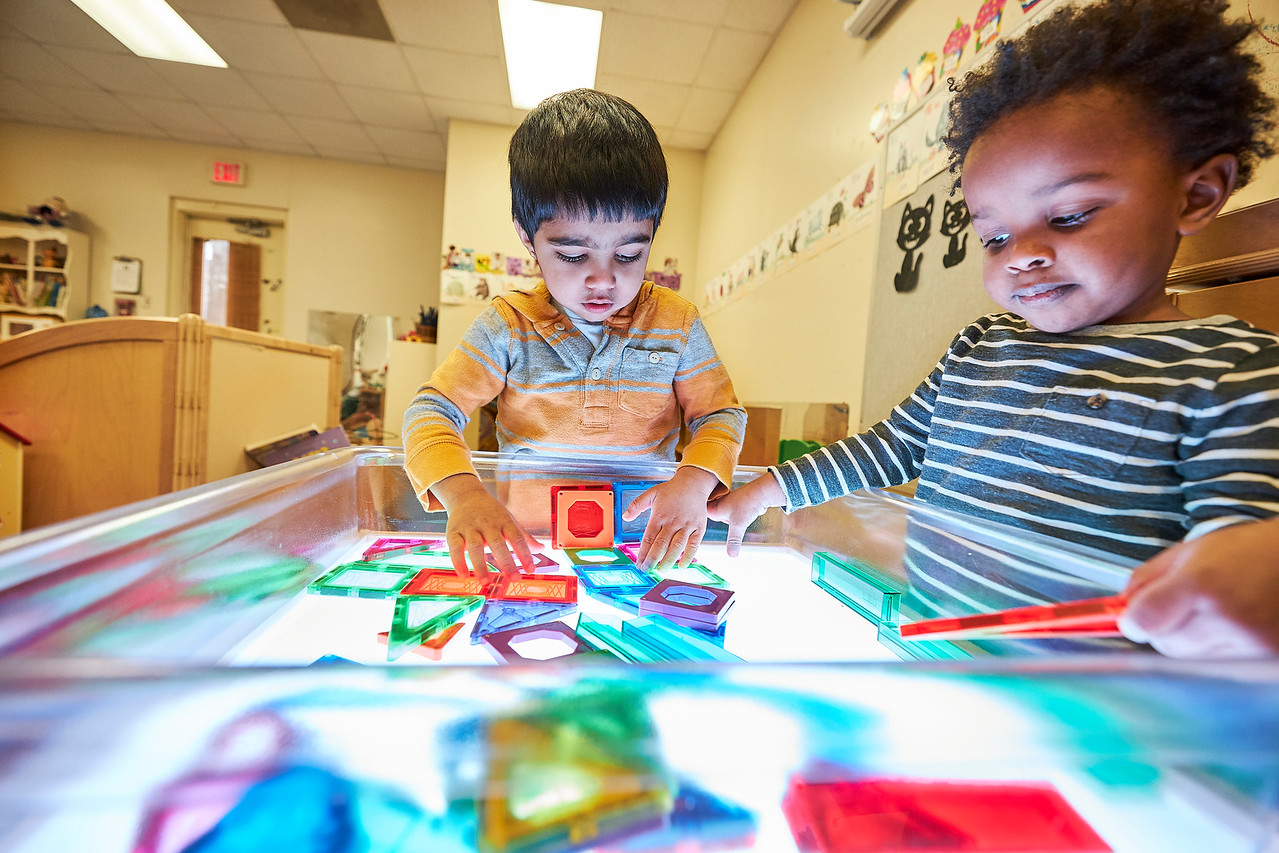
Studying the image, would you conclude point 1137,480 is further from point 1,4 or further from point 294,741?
point 1,4

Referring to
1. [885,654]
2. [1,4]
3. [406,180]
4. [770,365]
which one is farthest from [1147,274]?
[406,180]

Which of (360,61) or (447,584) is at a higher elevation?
(360,61)

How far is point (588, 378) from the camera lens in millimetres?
958

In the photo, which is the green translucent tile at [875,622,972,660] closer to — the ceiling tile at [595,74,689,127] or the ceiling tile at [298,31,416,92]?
the ceiling tile at [595,74,689,127]

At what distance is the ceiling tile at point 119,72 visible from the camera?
3180mm

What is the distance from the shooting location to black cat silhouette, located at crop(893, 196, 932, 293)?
1.43 metres

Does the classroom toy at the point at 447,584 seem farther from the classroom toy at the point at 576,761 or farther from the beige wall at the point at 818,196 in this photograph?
the beige wall at the point at 818,196

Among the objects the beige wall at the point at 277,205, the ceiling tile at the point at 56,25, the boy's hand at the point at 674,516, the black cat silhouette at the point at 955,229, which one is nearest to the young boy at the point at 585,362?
the boy's hand at the point at 674,516

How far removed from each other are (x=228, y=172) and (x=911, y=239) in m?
4.78

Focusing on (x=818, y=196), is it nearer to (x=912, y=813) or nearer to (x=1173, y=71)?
(x=1173, y=71)

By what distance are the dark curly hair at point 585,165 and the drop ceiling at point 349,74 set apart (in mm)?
2113

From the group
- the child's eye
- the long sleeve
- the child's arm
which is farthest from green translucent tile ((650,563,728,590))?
the child's eye

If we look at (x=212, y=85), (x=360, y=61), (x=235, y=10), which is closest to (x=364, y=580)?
(x=235, y=10)

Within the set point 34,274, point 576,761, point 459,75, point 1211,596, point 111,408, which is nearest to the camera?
point 576,761
